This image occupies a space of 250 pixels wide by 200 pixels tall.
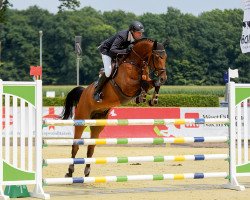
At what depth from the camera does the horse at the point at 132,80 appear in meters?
9.27

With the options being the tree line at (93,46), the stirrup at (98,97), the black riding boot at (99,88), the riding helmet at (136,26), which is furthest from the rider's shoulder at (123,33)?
the tree line at (93,46)

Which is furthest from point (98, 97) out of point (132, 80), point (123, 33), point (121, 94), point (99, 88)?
point (123, 33)

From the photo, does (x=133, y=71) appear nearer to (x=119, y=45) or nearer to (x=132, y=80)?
(x=132, y=80)

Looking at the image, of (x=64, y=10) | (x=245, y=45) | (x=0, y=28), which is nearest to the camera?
(x=245, y=45)

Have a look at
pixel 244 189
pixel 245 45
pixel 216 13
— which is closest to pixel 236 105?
pixel 244 189

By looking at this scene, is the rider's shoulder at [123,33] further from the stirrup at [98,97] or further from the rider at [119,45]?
the stirrup at [98,97]

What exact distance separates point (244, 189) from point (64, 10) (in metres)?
79.5

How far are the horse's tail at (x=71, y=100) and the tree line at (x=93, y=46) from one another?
202 feet

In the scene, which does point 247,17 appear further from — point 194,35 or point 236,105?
point 194,35

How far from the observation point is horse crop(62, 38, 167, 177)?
30.4 ft

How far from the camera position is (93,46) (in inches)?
3246

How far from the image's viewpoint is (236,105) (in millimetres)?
9023

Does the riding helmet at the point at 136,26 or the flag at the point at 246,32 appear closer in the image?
the riding helmet at the point at 136,26

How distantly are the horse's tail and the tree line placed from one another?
6163 centimetres
